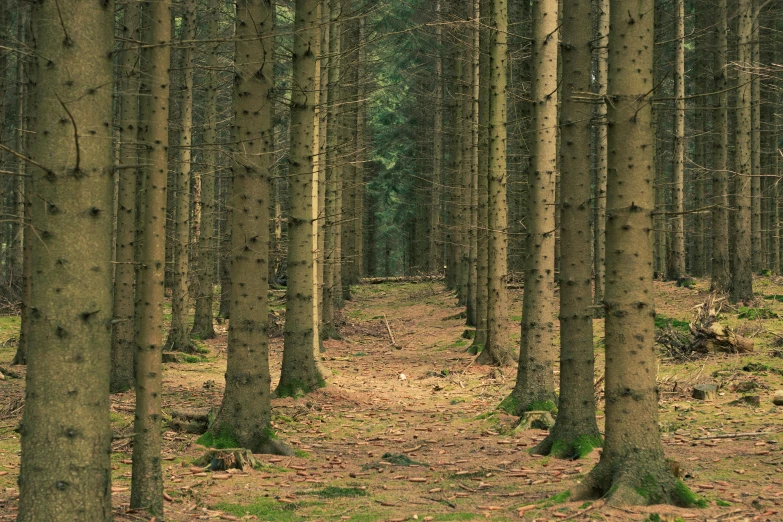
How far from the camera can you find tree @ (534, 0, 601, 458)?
7.71 m

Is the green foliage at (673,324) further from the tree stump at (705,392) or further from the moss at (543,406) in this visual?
the moss at (543,406)

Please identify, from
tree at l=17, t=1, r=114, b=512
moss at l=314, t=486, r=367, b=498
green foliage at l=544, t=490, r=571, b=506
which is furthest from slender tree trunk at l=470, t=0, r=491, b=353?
tree at l=17, t=1, r=114, b=512

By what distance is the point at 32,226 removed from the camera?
4.12m

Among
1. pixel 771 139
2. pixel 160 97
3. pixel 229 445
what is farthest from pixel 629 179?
pixel 771 139

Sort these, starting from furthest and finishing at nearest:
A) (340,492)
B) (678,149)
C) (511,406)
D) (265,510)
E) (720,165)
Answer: (678,149)
(720,165)
(511,406)
(340,492)
(265,510)

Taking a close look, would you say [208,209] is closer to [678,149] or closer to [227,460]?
[227,460]

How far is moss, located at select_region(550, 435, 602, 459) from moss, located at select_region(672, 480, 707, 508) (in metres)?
2.00

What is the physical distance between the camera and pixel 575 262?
7.90m

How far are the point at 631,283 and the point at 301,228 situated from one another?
6313 mm

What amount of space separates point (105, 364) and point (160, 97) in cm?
238

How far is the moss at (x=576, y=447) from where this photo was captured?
7.55 metres

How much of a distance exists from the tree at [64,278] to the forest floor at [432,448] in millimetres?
1326

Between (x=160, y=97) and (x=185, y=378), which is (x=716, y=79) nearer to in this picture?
(x=185, y=378)

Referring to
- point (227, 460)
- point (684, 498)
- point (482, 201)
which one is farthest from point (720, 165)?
point (227, 460)
